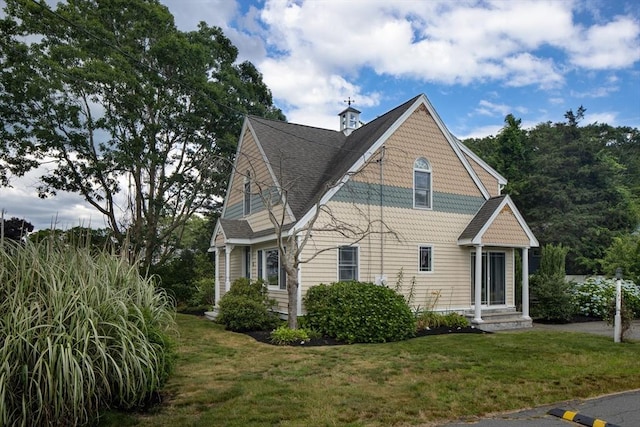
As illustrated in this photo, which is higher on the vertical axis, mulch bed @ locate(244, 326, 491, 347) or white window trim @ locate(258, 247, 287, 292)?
white window trim @ locate(258, 247, 287, 292)

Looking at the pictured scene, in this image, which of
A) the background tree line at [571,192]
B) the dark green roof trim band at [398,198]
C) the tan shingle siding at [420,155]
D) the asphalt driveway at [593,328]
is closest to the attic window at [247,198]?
the dark green roof trim band at [398,198]

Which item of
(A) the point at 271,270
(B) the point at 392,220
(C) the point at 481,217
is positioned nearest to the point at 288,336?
(A) the point at 271,270

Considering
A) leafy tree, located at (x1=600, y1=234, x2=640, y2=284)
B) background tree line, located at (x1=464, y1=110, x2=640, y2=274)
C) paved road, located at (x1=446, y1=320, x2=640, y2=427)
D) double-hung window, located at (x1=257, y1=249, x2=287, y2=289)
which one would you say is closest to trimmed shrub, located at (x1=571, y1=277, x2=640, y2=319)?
leafy tree, located at (x1=600, y1=234, x2=640, y2=284)

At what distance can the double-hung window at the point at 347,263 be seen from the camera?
48.4 ft

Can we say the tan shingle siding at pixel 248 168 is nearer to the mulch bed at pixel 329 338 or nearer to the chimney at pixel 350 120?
the chimney at pixel 350 120

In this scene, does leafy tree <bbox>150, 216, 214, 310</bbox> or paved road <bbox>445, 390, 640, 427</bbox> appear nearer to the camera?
paved road <bbox>445, 390, 640, 427</bbox>

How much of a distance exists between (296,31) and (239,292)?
27.9ft

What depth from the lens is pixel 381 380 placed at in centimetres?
771

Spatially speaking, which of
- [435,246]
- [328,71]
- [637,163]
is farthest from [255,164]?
[637,163]

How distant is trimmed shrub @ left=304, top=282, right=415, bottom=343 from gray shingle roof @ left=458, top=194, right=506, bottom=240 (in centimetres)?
463

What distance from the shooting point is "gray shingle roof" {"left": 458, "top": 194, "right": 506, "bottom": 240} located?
642 inches

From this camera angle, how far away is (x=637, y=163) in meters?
41.4

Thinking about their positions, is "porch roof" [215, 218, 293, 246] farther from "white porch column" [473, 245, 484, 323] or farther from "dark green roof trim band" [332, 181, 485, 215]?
"white porch column" [473, 245, 484, 323]

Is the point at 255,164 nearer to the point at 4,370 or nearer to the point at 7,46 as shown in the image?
the point at 7,46
